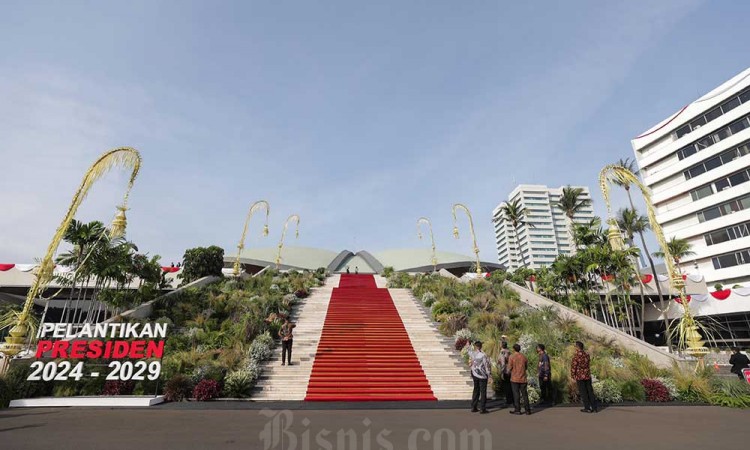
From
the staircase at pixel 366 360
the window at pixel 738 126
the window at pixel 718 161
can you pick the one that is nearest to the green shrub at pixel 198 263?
the staircase at pixel 366 360

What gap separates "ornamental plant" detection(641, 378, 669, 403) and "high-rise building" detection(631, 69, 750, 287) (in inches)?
2020

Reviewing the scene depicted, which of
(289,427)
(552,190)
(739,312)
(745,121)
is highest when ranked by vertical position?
(552,190)

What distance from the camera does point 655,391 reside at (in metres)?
10.7

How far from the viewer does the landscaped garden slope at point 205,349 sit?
423 inches

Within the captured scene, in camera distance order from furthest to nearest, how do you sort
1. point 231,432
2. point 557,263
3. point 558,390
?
point 557,263 < point 558,390 < point 231,432

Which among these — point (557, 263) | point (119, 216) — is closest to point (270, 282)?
point (119, 216)

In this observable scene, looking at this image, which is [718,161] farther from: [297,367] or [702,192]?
[297,367]

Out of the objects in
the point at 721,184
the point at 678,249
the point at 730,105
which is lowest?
the point at 678,249

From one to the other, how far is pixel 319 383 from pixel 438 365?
483 cm

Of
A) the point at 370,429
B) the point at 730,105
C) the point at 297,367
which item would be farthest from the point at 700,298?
the point at 370,429

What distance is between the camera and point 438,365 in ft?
45.4

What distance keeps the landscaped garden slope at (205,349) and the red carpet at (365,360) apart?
8.02 ft

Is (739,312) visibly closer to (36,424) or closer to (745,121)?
(745,121)

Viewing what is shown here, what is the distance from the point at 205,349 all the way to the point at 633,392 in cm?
1550
